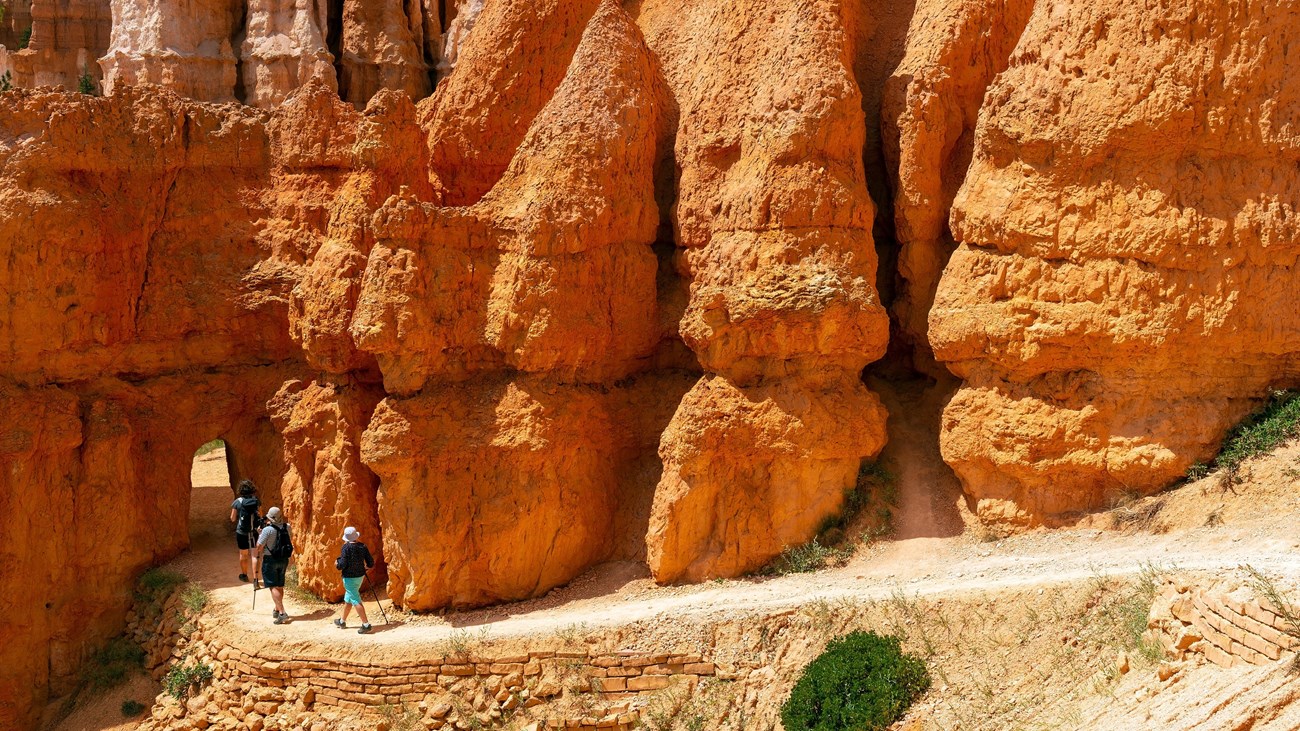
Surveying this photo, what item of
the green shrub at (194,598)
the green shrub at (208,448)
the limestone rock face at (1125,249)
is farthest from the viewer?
the green shrub at (208,448)


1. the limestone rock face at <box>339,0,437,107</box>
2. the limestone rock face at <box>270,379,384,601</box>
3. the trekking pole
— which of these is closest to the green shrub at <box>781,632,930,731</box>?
the trekking pole

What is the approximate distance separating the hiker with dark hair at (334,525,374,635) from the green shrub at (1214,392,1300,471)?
1010 centimetres

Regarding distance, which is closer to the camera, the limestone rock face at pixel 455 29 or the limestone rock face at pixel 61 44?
the limestone rock face at pixel 455 29

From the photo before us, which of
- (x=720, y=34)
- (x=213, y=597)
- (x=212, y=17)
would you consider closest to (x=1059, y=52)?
(x=720, y=34)

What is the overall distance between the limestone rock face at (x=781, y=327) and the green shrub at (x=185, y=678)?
6.18 metres

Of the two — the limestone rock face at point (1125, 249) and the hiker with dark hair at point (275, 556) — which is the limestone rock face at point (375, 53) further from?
the limestone rock face at point (1125, 249)

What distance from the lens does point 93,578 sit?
17.5 meters

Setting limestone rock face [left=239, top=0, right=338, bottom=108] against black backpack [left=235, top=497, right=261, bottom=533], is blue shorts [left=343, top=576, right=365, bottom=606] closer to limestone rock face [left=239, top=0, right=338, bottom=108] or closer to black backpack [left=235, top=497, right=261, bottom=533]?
black backpack [left=235, top=497, right=261, bottom=533]

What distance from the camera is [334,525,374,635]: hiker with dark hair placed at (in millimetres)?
14469

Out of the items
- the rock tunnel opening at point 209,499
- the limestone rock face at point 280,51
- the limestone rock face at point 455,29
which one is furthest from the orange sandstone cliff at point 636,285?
the limestone rock face at point 280,51

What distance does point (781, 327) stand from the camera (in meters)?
13.9

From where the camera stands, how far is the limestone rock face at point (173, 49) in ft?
96.3

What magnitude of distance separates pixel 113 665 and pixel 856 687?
1154cm

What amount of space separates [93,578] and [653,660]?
9696 millimetres
